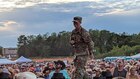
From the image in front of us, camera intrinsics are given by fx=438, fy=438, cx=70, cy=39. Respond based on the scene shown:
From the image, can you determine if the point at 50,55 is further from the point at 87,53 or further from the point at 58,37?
the point at 87,53

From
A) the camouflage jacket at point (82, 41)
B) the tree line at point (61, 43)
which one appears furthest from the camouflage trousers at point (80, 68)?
the tree line at point (61, 43)

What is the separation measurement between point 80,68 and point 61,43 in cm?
15186

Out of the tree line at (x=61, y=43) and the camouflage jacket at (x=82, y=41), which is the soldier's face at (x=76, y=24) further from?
the tree line at (x=61, y=43)

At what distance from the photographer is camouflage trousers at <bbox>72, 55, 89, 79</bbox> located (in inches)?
342

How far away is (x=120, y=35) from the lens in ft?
475

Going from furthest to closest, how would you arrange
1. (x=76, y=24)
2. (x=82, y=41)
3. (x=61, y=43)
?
(x=61, y=43) < (x=82, y=41) < (x=76, y=24)

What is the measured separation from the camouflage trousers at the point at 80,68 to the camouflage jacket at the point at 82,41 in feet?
0.45

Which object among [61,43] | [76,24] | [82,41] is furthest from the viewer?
[61,43]

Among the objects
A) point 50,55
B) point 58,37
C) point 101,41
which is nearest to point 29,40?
point 58,37

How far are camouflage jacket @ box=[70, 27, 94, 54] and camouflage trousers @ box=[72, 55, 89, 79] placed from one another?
137 mm

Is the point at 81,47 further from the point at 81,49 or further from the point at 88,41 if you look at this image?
the point at 88,41

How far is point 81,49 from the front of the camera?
28.8ft

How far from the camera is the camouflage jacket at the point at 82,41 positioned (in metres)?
8.63

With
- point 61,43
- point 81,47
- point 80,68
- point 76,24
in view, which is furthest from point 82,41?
point 61,43
